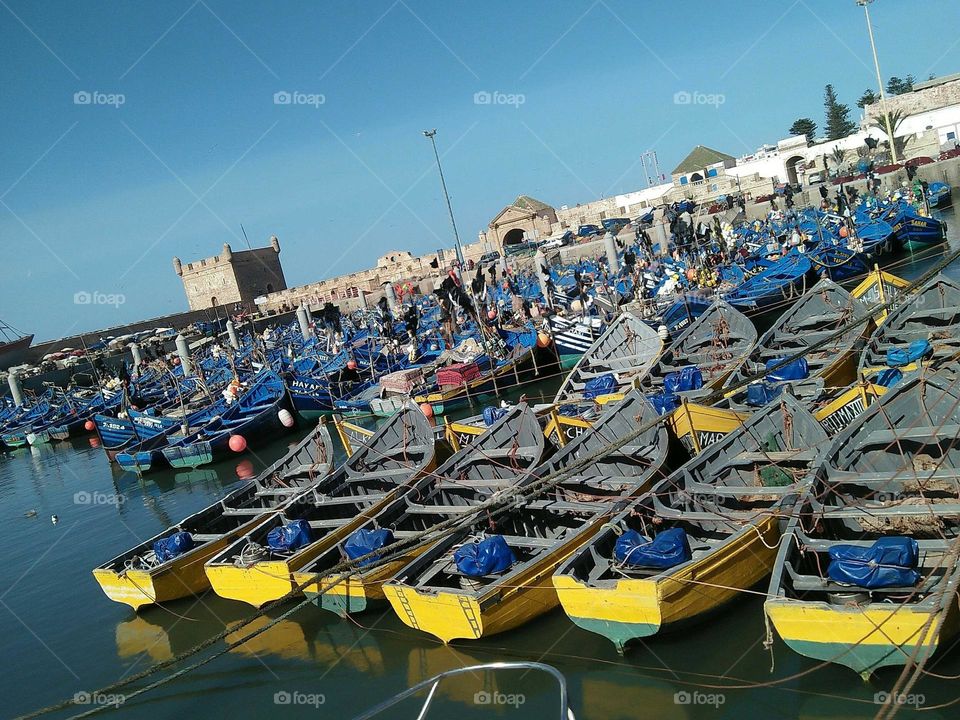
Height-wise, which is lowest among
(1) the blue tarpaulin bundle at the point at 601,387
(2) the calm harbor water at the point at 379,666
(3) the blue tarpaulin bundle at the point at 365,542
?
(2) the calm harbor water at the point at 379,666

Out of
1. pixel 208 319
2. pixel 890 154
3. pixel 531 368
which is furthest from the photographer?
pixel 208 319

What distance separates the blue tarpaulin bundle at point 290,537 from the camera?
12.4m

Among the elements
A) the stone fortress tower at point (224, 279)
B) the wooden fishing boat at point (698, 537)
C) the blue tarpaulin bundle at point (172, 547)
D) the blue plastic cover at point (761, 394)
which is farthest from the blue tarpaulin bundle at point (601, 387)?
the stone fortress tower at point (224, 279)

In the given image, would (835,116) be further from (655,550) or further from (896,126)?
(655,550)

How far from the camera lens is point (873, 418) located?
10586 mm

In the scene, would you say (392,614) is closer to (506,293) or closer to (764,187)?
(506,293)

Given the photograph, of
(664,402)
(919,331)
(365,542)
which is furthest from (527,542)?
(919,331)

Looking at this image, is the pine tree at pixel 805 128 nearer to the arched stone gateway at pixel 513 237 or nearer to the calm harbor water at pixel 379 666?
the arched stone gateway at pixel 513 237

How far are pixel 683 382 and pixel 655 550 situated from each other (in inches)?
328

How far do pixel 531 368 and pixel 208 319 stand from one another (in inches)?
2296

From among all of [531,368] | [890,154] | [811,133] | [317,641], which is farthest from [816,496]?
[811,133]

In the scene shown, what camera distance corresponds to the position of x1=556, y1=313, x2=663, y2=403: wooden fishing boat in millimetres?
18453

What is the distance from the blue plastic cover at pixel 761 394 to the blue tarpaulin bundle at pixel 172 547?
415 inches

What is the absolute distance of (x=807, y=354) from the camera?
16.5 meters
